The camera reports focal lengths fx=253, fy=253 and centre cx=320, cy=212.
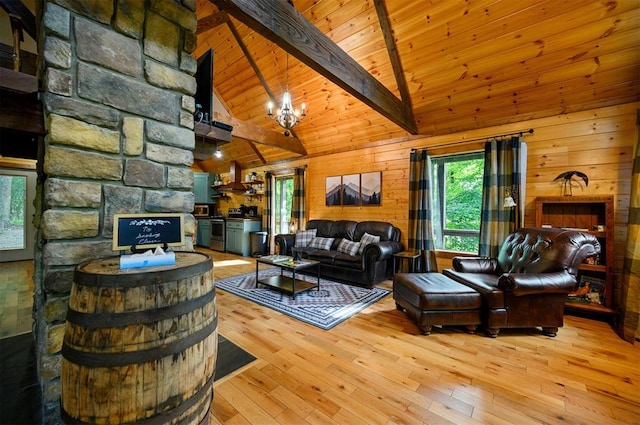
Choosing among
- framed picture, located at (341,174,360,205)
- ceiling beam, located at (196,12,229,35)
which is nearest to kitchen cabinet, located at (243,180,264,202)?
framed picture, located at (341,174,360,205)

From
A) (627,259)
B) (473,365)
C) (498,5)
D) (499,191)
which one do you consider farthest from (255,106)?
(627,259)

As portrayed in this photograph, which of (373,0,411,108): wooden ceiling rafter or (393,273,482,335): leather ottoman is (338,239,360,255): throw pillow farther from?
(373,0,411,108): wooden ceiling rafter

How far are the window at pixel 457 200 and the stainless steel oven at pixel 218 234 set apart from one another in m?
5.00

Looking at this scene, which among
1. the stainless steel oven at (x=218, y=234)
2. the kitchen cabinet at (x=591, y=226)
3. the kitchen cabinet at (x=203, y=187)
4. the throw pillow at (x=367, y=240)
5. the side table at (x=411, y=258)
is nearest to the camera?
the kitchen cabinet at (x=591, y=226)

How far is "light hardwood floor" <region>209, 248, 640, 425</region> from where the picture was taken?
1.40 m

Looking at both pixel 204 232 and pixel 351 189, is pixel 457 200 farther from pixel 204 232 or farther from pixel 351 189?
pixel 204 232

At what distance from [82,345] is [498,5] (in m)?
3.88

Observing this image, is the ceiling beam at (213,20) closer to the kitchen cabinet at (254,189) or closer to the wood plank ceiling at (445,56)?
the wood plank ceiling at (445,56)

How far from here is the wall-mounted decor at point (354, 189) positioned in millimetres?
4566

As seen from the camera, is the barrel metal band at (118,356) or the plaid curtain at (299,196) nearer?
the barrel metal band at (118,356)

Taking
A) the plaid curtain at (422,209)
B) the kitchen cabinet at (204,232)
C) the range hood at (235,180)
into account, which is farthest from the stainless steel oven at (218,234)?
the plaid curtain at (422,209)

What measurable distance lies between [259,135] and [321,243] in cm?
226

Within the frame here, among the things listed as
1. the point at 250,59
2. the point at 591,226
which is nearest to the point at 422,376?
the point at 591,226

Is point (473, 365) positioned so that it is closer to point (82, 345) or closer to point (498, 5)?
point (82, 345)
